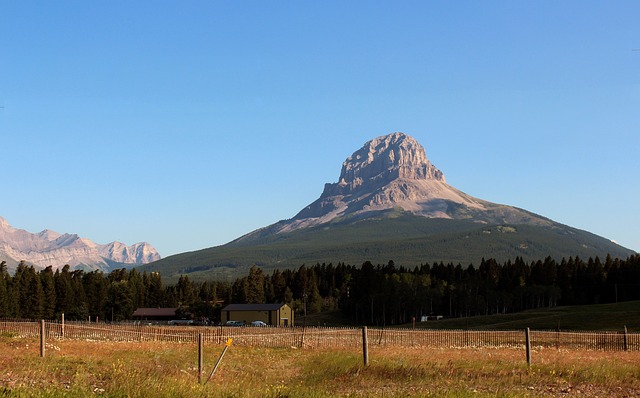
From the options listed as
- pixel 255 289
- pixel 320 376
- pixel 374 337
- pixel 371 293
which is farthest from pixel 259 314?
pixel 320 376

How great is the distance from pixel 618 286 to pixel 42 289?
380ft

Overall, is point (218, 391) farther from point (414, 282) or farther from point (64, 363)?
point (414, 282)

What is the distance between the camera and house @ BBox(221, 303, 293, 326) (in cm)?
13475

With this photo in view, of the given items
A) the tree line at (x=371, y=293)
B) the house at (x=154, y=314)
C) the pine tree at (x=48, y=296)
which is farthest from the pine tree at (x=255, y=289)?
the pine tree at (x=48, y=296)

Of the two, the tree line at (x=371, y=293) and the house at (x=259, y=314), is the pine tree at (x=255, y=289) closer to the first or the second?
the tree line at (x=371, y=293)

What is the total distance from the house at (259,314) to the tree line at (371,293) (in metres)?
7.30

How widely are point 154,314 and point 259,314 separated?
30318 mm

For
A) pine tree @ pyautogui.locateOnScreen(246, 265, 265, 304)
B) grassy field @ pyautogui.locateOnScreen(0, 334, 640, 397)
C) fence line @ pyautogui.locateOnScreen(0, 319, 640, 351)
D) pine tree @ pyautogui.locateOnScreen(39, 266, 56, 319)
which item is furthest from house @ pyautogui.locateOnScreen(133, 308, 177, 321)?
grassy field @ pyautogui.locateOnScreen(0, 334, 640, 397)

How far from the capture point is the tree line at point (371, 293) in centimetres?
13775

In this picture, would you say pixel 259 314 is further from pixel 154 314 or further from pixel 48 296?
pixel 48 296

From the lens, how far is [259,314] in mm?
136125

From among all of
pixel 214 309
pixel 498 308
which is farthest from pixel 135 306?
pixel 498 308

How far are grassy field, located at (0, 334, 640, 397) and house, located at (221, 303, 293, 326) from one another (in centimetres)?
10122

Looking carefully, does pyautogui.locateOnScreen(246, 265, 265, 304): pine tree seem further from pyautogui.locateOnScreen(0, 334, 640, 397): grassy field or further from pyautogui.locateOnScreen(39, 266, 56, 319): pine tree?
pyautogui.locateOnScreen(0, 334, 640, 397): grassy field
